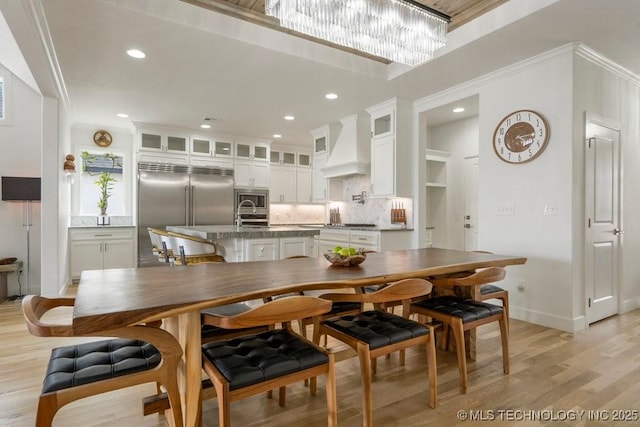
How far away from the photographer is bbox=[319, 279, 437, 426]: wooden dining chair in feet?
5.74

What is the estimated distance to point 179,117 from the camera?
5469mm

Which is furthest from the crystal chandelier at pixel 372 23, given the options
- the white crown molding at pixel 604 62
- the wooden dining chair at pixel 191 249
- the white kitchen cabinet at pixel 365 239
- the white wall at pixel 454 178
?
the white wall at pixel 454 178

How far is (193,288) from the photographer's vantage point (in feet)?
5.12

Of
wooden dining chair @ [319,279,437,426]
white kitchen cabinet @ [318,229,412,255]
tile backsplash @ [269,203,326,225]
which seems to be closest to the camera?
wooden dining chair @ [319,279,437,426]

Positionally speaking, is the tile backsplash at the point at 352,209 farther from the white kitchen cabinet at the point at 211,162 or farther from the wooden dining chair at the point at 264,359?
the wooden dining chair at the point at 264,359

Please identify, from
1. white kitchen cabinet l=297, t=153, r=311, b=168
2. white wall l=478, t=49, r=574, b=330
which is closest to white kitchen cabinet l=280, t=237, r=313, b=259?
white wall l=478, t=49, r=574, b=330

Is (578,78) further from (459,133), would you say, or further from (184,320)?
(184,320)

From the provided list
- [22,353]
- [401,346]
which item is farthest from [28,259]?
[401,346]

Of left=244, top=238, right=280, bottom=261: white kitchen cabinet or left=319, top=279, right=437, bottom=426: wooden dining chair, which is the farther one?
left=244, top=238, right=280, bottom=261: white kitchen cabinet

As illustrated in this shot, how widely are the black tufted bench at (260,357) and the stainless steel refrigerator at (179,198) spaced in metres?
4.78

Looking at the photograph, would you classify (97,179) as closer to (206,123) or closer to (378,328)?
(206,123)

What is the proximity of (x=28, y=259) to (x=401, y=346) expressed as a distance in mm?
5030

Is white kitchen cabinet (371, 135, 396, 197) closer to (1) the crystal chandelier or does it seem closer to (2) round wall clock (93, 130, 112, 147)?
(1) the crystal chandelier

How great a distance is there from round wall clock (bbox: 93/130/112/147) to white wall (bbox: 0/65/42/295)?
128cm
